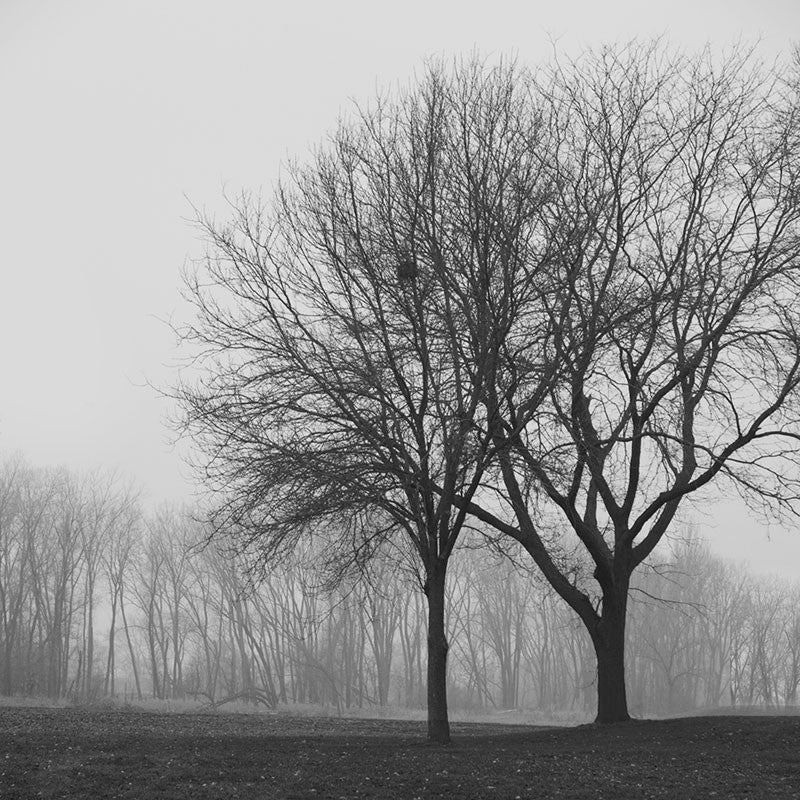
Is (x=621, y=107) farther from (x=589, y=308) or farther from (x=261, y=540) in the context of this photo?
(x=261, y=540)

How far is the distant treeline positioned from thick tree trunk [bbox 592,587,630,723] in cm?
3270

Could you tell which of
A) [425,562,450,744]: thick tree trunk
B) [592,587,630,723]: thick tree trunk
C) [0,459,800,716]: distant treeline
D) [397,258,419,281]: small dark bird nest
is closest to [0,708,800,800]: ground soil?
[425,562,450,744]: thick tree trunk

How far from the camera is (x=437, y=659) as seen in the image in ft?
45.6

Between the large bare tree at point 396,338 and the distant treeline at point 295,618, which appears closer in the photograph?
the large bare tree at point 396,338

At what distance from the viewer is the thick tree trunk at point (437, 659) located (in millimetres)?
13719

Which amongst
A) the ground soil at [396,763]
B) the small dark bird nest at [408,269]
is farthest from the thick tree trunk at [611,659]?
the small dark bird nest at [408,269]

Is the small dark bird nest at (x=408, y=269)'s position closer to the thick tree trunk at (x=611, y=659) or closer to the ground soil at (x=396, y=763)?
the ground soil at (x=396, y=763)

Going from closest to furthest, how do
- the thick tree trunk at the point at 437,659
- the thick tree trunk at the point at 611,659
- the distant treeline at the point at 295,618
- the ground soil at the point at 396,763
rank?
the ground soil at the point at 396,763, the thick tree trunk at the point at 437,659, the thick tree trunk at the point at 611,659, the distant treeline at the point at 295,618

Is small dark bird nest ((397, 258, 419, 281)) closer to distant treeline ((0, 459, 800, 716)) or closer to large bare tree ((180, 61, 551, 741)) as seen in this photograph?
large bare tree ((180, 61, 551, 741))

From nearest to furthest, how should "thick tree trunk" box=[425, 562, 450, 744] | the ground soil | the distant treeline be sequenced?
the ground soil, "thick tree trunk" box=[425, 562, 450, 744], the distant treeline

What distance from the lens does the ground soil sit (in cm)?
945

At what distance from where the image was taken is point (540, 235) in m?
15.3

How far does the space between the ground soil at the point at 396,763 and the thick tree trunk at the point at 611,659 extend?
164cm

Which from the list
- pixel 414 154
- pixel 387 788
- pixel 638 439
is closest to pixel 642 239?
pixel 638 439
